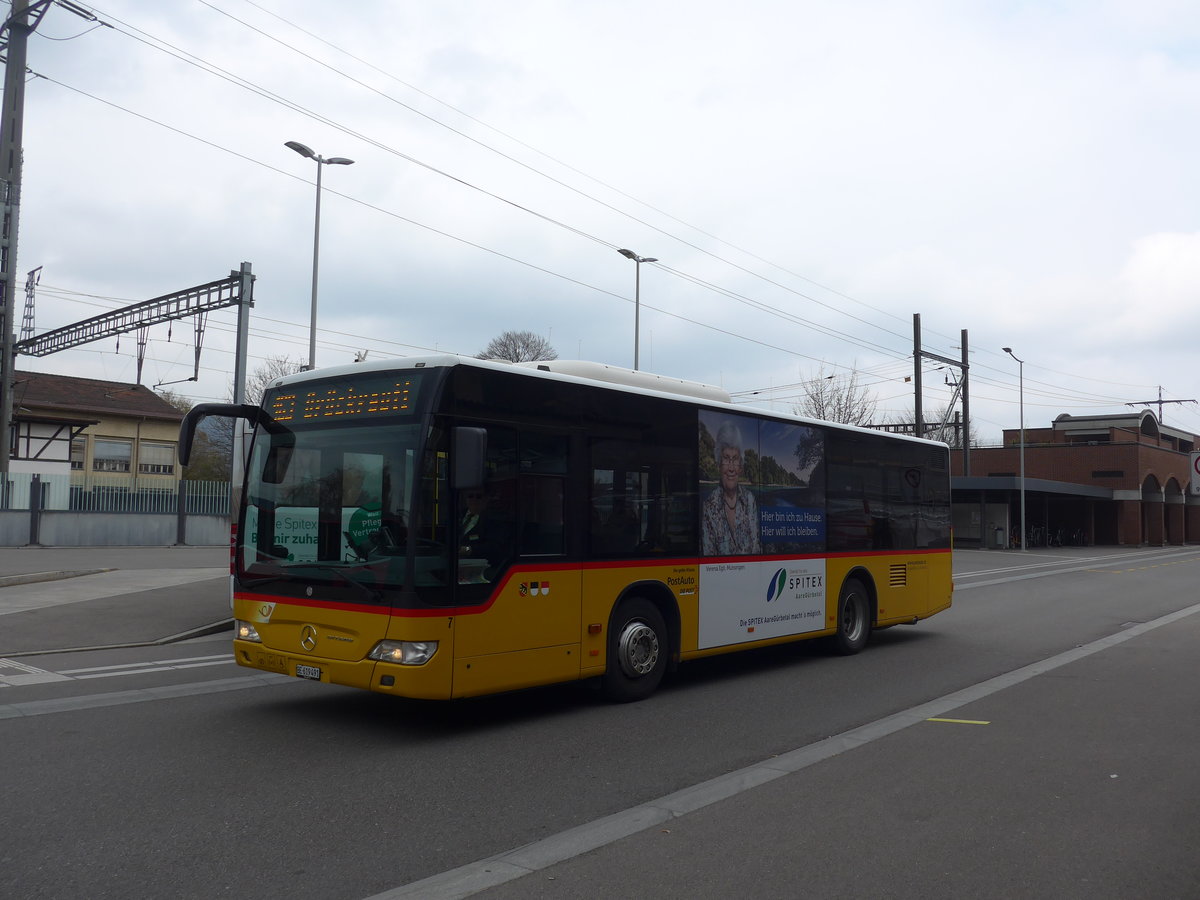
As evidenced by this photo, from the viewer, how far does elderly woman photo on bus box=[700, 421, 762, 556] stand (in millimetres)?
9797

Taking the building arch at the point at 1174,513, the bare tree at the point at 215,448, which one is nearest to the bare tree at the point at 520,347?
the bare tree at the point at 215,448

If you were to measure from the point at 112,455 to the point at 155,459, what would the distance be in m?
2.18

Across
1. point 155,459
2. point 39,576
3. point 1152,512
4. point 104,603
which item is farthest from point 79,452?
point 1152,512

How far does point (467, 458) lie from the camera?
23.3 feet

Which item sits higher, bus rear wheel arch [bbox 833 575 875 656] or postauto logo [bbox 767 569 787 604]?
postauto logo [bbox 767 569 787 604]

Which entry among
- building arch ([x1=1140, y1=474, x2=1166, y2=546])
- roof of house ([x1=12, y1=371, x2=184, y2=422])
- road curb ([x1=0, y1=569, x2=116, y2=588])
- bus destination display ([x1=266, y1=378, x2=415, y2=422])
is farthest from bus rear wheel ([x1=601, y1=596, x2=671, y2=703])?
building arch ([x1=1140, y1=474, x2=1166, y2=546])

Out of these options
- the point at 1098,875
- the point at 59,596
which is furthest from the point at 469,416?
the point at 59,596

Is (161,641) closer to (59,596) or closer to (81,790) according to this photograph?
(59,596)

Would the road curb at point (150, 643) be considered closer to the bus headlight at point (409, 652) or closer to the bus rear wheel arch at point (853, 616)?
the bus headlight at point (409, 652)

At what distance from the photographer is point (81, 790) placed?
588 centimetres

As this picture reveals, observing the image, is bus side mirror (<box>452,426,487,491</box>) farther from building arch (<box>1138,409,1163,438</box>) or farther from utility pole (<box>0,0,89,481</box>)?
building arch (<box>1138,409,1163,438</box>)

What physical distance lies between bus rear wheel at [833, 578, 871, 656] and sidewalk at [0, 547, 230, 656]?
27.1 feet

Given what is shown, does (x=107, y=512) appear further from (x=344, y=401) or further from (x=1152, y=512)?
(x=1152, y=512)

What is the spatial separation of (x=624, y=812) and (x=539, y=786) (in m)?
0.73
